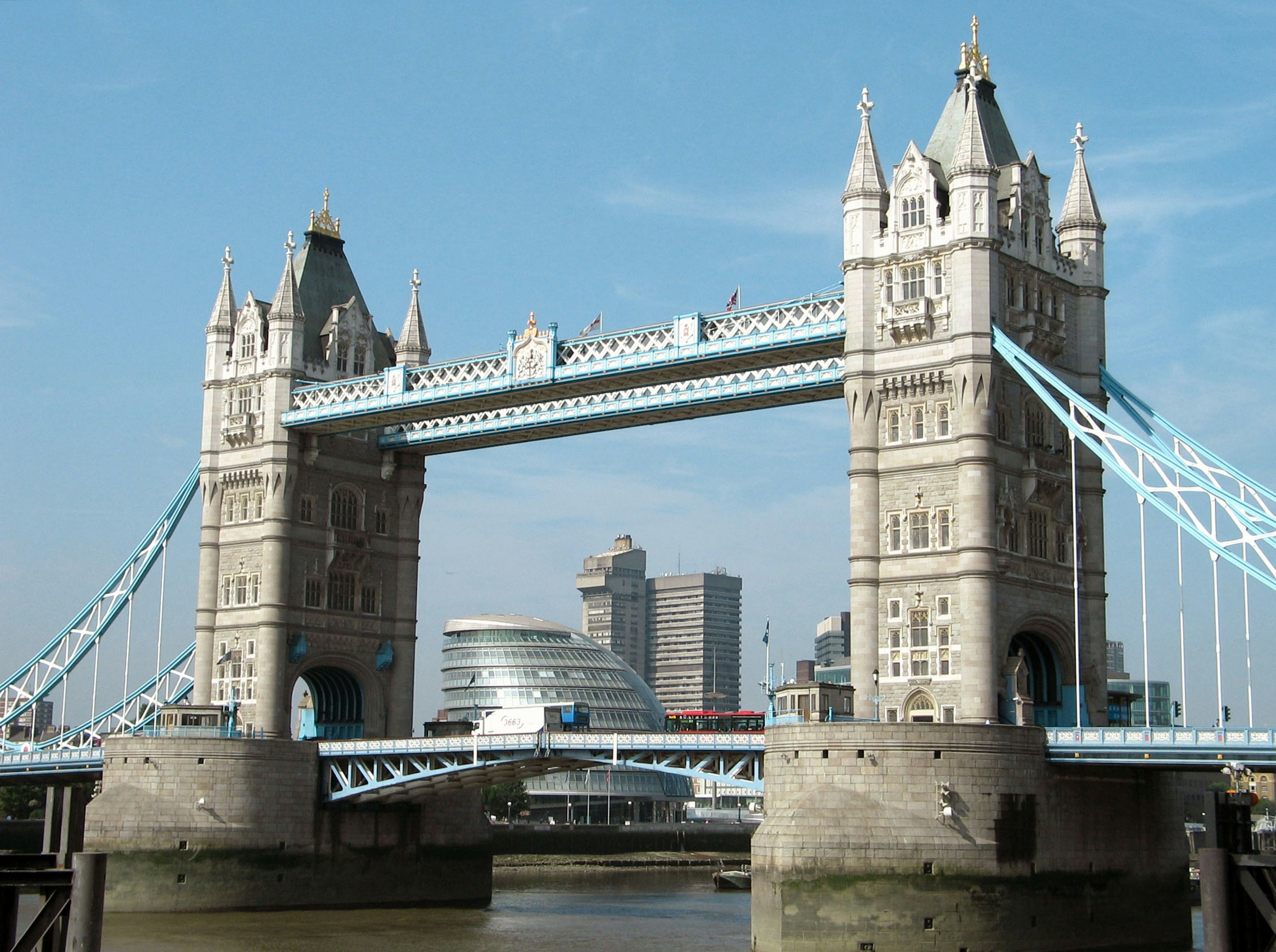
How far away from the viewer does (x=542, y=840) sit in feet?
382

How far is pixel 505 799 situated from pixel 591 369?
7574 cm

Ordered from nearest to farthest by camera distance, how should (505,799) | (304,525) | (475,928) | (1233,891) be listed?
(1233,891) < (475,928) < (304,525) < (505,799)

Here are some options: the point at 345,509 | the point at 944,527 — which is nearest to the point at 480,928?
the point at 345,509

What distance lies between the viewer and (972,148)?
60.2 metres

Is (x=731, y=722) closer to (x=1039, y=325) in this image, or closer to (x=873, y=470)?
(x=873, y=470)

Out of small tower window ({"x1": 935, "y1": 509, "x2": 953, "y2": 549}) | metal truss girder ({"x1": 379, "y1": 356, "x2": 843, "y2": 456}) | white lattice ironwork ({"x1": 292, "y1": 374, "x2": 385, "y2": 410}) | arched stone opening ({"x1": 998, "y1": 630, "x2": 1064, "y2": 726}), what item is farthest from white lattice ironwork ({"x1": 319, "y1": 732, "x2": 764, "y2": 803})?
white lattice ironwork ({"x1": 292, "y1": 374, "x2": 385, "y2": 410})

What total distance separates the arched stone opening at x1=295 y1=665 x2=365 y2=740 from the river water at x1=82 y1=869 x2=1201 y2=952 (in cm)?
1006

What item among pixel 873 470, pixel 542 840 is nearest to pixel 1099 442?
pixel 873 470

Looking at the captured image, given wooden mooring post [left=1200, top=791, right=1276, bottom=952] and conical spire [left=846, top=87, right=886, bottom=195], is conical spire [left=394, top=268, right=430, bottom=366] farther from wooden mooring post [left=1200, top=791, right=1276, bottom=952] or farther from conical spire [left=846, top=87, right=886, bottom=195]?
wooden mooring post [left=1200, top=791, right=1276, bottom=952]

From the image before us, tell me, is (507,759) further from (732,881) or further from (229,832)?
(732,881)

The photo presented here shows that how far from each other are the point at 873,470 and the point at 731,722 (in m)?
15.2

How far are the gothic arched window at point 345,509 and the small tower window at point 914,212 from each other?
3204 centimetres

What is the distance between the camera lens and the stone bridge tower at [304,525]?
257ft

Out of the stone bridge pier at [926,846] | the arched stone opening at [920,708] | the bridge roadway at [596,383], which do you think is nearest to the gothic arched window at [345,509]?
the bridge roadway at [596,383]
